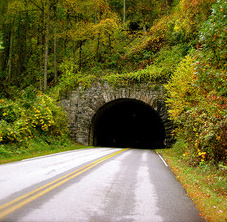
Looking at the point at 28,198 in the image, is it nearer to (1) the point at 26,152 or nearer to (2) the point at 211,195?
(2) the point at 211,195

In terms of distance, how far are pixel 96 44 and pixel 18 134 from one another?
634 inches

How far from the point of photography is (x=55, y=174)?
20.0 feet

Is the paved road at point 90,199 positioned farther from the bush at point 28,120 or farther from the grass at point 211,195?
the bush at point 28,120

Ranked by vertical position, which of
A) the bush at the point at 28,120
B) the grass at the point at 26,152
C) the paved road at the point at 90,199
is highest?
the bush at the point at 28,120

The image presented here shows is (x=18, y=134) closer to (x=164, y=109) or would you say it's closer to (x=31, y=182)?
(x=31, y=182)

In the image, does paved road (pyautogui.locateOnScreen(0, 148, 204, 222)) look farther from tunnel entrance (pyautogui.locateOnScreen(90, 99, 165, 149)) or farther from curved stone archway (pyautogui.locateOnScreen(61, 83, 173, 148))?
tunnel entrance (pyautogui.locateOnScreen(90, 99, 165, 149))

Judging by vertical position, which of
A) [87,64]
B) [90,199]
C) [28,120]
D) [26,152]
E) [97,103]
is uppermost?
[87,64]

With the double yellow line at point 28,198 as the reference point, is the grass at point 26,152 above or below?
below

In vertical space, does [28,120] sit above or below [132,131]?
above

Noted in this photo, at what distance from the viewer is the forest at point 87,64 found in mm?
11414

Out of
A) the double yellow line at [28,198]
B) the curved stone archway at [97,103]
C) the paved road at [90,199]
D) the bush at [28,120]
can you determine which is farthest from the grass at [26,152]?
the double yellow line at [28,198]

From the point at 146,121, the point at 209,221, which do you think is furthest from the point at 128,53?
the point at 209,221

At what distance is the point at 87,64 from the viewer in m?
23.8

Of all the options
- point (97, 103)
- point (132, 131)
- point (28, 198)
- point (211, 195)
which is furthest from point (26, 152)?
point (132, 131)
